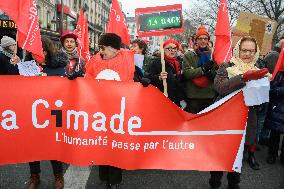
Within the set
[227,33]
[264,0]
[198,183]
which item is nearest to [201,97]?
[227,33]

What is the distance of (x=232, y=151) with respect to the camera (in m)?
3.56

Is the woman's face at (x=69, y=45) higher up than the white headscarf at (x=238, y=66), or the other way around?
the woman's face at (x=69, y=45)

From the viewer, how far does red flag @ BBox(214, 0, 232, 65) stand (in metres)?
5.24

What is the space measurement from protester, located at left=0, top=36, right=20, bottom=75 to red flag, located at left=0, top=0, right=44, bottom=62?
0.39m

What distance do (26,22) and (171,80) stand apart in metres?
2.13

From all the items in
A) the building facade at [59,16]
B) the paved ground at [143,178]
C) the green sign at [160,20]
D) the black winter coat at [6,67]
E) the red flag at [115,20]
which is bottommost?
the paved ground at [143,178]

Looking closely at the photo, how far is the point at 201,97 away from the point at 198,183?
130cm

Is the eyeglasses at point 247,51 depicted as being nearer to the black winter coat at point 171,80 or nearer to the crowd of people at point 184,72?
the crowd of people at point 184,72

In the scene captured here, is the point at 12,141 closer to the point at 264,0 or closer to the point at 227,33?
the point at 227,33

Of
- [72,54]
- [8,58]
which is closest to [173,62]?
[72,54]

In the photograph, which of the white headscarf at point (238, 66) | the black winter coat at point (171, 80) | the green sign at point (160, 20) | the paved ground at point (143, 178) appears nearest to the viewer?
the white headscarf at point (238, 66)

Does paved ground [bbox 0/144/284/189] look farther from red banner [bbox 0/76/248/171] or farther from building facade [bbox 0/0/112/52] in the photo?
building facade [bbox 0/0/112/52]

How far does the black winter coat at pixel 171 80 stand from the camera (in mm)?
5457

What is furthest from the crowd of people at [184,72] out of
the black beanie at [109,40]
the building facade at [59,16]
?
the building facade at [59,16]
